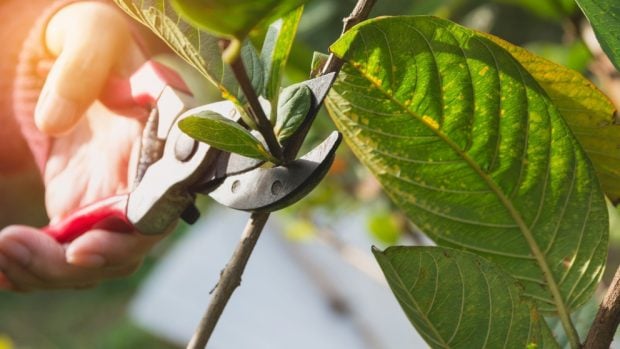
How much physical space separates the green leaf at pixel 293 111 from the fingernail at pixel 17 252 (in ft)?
1.06

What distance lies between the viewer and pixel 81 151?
0.90 metres

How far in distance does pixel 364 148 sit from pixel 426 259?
0.09 m

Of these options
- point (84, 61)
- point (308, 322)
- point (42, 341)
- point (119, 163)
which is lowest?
point (42, 341)

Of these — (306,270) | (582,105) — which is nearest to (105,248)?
(582,105)

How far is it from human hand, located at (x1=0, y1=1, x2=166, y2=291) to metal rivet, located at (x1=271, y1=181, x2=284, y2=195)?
0.79 feet

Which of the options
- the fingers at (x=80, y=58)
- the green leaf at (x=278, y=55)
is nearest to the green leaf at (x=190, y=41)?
the green leaf at (x=278, y=55)

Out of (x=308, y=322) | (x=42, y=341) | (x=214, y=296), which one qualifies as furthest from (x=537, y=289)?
(x=42, y=341)

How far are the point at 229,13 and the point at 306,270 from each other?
2922 mm

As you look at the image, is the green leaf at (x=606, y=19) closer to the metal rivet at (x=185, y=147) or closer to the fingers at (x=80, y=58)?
the metal rivet at (x=185, y=147)

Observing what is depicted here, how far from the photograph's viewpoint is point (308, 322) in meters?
3.05

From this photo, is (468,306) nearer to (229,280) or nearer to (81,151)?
(229,280)

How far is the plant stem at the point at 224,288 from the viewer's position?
49cm

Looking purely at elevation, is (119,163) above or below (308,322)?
above

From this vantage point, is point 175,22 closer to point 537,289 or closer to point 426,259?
point 426,259
